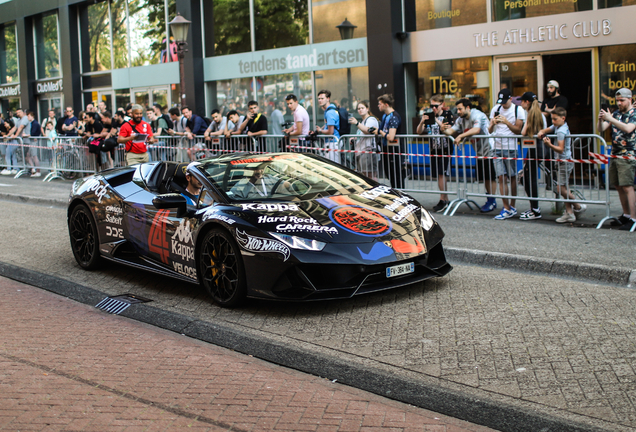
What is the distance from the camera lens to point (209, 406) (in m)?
4.33

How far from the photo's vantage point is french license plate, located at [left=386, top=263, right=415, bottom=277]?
19.6 ft

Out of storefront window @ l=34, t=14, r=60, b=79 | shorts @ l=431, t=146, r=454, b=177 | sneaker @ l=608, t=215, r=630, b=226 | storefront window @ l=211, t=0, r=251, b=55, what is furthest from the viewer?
storefront window @ l=34, t=14, r=60, b=79

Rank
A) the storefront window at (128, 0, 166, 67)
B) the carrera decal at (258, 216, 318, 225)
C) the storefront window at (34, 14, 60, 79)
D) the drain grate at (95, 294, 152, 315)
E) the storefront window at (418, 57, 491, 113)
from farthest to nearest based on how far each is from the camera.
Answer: the storefront window at (34, 14, 60, 79) → the storefront window at (128, 0, 166, 67) → the storefront window at (418, 57, 491, 113) → the drain grate at (95, 294, 152, 315) → the carrera decal at (258, 216, 318, 225)

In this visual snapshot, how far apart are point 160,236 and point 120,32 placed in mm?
20391

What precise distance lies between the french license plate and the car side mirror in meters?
2.06

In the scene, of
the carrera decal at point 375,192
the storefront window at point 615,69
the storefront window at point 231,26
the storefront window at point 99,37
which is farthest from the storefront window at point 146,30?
the carrera decal at point 375,192

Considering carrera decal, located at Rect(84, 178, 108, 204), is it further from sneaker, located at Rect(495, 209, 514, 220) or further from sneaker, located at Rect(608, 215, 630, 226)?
sneaker, located at Rect(608, 215, 630, 226)

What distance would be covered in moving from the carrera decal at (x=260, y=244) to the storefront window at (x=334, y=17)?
12.0m

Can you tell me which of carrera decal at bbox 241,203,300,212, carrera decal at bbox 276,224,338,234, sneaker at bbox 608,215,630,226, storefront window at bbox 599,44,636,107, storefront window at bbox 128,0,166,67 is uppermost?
storefront window at bbox 128,0,166,67

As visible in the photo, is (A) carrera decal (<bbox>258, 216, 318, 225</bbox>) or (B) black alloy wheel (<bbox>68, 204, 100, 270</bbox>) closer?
(A) carrera decal (<bbox>258, 216, 318, 225</bbox>)

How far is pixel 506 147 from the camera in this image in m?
10.8

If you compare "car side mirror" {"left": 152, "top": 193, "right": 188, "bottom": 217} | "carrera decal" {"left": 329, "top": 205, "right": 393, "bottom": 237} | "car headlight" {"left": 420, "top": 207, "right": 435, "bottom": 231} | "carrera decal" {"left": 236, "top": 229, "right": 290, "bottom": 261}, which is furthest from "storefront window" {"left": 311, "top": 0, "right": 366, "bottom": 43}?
"carrera decal" {"left": 236, "top": 229, "right": 290, "bottom": 261}

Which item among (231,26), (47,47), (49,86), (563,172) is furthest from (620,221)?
(47,47)

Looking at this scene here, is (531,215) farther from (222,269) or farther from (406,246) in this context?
(222,269)
